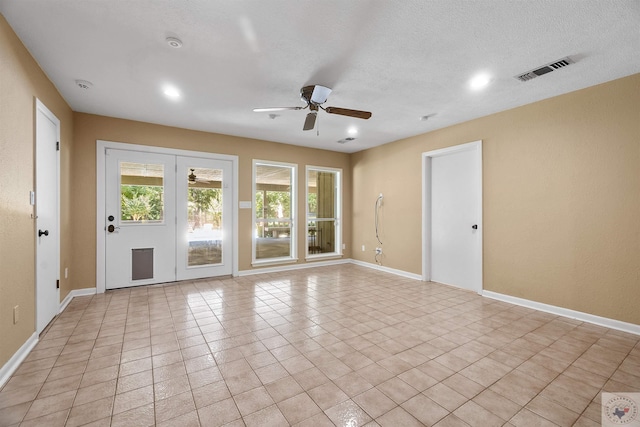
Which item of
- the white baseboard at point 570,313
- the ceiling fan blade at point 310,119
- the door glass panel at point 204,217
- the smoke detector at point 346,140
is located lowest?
the white baseboard at point 570,313

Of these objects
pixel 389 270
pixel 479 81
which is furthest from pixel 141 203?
pixel 479 81

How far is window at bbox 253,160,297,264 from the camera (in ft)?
19.4

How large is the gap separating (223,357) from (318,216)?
4.61 metres

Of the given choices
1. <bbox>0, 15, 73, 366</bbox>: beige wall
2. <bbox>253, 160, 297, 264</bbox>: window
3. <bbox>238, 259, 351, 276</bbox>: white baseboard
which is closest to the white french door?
<bbox>238, 259, 351, 276</bbox>: white baseboard

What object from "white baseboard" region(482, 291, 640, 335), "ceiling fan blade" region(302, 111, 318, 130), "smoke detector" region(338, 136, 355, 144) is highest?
"smoke detector" region(338, 136, 355, 144)

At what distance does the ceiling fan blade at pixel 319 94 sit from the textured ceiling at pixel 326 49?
0.28 ft

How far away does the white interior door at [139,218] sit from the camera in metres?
4.49

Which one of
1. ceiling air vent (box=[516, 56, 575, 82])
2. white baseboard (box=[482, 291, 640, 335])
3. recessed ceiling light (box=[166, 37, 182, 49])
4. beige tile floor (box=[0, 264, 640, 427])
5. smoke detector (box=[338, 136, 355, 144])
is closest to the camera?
beige tile floor (box=[0, 264, 640, 427])

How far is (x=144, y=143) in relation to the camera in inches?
184

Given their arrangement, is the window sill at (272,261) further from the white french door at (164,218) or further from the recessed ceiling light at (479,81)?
the recessed ceiling light at (479,81)

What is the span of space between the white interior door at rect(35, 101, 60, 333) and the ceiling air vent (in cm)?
491

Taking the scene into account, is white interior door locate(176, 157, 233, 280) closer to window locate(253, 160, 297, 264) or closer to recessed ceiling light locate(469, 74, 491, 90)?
window locate(253, 160, 297, 264)

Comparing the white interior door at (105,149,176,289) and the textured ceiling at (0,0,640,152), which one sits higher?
the textured ceiling at (0,0,640,152)

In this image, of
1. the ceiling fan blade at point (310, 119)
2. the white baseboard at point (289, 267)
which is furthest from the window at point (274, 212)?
the ceiling fan blade at point (310, 119)
